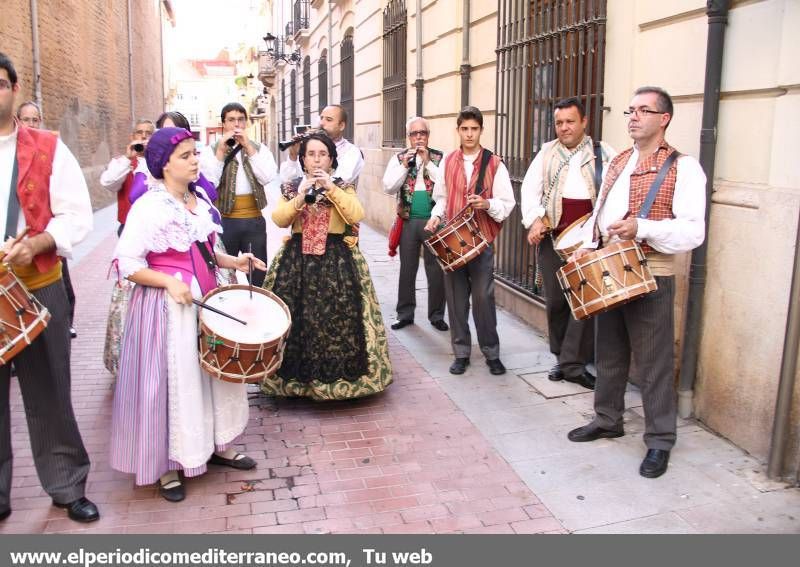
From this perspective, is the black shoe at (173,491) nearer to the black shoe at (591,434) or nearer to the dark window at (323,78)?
the black shoe at (591,434)

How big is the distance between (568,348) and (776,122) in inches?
84.0

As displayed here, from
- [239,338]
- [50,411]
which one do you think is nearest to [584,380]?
[239,338]

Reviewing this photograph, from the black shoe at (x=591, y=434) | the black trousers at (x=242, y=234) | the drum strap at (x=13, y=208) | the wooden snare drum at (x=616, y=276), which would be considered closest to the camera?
the drum strap at (x=13, y=208)

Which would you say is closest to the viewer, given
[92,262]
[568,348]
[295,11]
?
[568,348]

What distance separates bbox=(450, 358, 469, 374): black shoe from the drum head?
213cm

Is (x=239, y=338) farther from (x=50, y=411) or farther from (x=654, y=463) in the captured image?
(x=654, y=463)

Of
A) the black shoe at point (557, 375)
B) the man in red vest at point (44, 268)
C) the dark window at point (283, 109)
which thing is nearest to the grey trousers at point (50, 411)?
the man in red vest at point (44, 268)

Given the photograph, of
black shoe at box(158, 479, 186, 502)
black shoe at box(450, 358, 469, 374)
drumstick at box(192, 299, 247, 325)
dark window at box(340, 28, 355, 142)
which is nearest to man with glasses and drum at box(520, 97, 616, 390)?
black shoe at box(450, 358, 469, 374)

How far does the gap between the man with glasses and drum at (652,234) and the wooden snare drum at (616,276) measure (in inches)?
3.3

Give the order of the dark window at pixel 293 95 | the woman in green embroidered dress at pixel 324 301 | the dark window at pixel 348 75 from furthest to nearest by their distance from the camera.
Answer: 1. the dark window at pixel 293 95
2. the dark window at pixel 348 75
3. the woman in green embroidered dress at pixel 324 301

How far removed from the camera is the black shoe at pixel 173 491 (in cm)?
376
